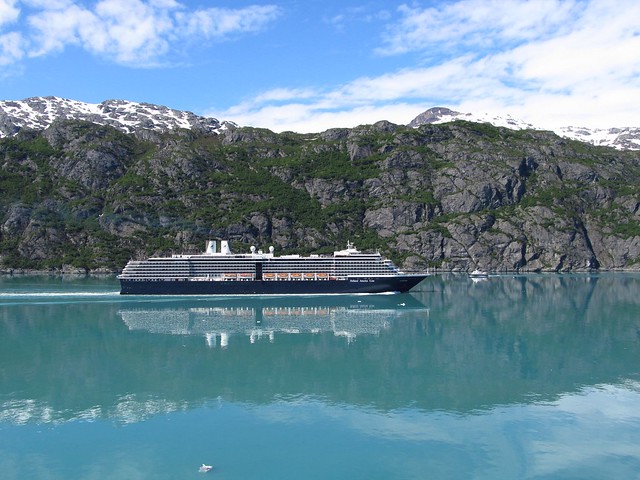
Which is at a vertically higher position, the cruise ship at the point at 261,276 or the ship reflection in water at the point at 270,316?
the cruise ship at the point at 261,276

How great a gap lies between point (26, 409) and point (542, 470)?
26523 mm

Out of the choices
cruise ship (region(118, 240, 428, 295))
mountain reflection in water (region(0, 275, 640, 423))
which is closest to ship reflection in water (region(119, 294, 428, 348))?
mountain reflection in water (region(0, 275, 640, 423))

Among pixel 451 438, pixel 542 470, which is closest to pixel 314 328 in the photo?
pixel 451 438

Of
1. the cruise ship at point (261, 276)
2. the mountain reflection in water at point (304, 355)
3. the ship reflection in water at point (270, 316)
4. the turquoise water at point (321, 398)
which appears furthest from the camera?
the cruise ship at point (261, 276)

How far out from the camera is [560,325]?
208 ft

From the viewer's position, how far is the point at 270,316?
72000mm

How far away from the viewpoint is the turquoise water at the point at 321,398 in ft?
79.5

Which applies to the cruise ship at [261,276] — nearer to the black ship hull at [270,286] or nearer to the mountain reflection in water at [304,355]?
the black ship hull at [270,286]

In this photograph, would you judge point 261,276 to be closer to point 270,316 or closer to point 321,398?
point 270,316

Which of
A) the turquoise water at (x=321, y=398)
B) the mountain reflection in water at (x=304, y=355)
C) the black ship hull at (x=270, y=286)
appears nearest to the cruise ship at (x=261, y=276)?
the black ship hull at (x=270, y=286)

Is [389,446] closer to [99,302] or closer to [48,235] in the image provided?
[99,302]

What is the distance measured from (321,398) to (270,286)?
69.5 m

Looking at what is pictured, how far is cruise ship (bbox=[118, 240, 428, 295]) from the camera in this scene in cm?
10156

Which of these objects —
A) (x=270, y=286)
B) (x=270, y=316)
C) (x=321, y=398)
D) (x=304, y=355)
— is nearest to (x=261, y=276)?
(x=270, y=286)
